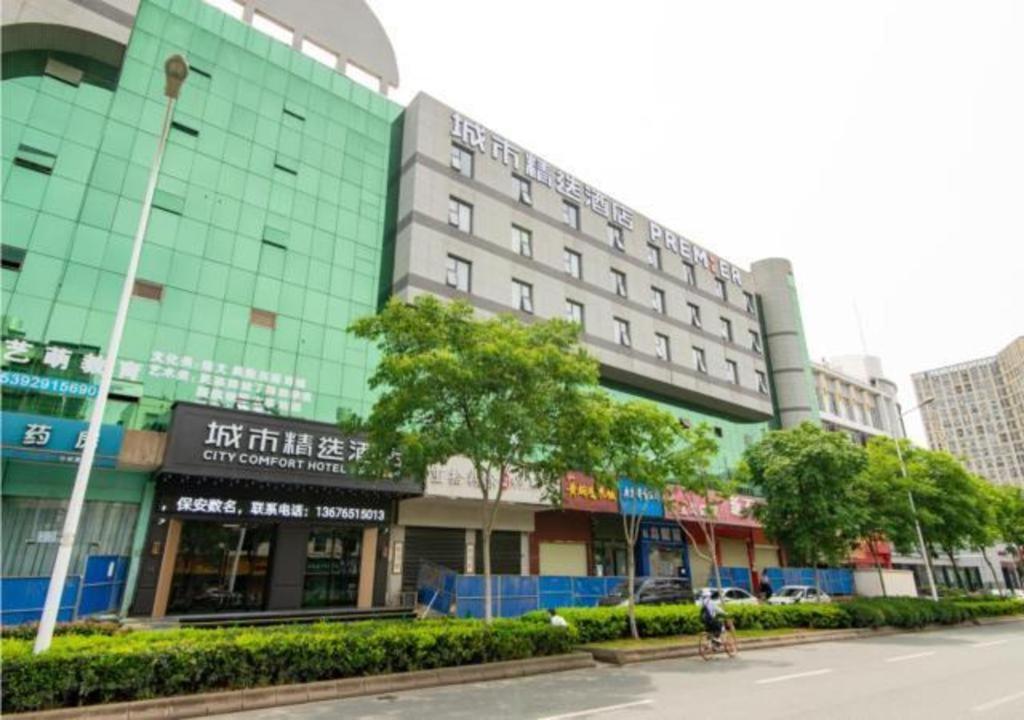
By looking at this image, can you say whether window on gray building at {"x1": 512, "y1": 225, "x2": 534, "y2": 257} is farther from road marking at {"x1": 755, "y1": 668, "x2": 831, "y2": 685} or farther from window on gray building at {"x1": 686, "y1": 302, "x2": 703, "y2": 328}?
road marking at {"x1": 755, "y1": 668, "x2": 831, "y2": 685}

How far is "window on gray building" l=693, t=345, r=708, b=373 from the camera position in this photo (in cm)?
3772

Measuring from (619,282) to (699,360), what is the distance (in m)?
8.08

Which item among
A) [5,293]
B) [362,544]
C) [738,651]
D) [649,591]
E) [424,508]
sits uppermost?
[5,293]

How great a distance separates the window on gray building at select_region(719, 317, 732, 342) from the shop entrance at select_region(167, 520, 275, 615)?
1263 inches

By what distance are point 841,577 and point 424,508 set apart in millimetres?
27883

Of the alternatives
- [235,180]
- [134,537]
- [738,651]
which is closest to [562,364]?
[738,651]

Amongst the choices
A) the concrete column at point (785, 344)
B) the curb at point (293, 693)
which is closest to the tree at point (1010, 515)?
the concrete column at point (785, 344)

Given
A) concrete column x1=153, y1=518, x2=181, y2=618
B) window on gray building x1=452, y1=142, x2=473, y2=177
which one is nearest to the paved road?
concrete column x1=153, y1=518, x2=181, y2=618

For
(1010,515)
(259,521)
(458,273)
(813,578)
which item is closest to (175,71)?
(259,521)

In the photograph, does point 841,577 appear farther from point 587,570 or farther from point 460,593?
point 460,593

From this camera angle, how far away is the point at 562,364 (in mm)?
14297

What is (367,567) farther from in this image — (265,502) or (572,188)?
(572,188)

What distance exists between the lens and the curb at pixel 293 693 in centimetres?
830

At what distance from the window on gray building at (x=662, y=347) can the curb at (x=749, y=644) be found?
1749 cm
